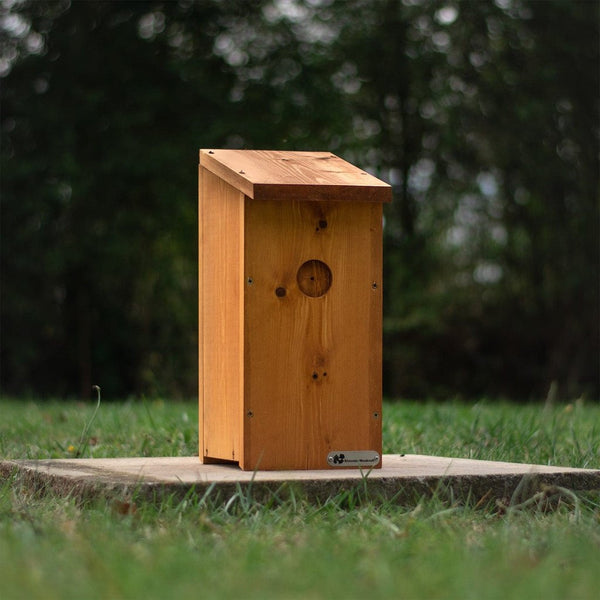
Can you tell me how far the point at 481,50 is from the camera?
14.6m

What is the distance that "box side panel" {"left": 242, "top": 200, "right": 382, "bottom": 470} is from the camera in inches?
140

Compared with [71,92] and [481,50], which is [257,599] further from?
[481,50]

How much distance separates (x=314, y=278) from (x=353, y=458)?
653 millimetres

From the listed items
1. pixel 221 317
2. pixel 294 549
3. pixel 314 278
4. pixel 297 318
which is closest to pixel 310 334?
pixel 297 318

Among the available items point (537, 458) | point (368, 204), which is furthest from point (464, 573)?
point (537, 458)

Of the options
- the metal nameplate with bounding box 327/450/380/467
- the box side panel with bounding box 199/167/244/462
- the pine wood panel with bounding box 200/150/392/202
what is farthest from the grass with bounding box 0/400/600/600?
the pine wood panel with bounding box 200/150/392/202

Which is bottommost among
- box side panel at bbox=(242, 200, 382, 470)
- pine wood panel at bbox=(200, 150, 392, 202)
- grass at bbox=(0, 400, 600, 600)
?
grass at bbox=(0, 400, 600, 600)

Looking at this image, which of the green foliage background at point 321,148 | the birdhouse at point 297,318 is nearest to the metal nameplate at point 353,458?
the birdhouse at point 297,318

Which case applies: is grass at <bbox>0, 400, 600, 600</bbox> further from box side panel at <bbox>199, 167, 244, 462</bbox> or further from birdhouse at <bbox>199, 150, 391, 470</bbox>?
box side panel at <bbox>199, 167, 244, 462</bbox>

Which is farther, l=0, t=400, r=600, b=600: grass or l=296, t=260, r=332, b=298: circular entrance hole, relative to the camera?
l=296, t=260, r=332, b=298: circular entrance hole

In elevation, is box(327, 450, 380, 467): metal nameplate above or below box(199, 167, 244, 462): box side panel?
below

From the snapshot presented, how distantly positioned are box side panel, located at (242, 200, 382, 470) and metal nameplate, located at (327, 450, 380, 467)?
2 cm

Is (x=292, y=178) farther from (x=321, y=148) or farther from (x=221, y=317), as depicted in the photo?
(x=321, y=148)

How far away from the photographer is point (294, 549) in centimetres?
251
